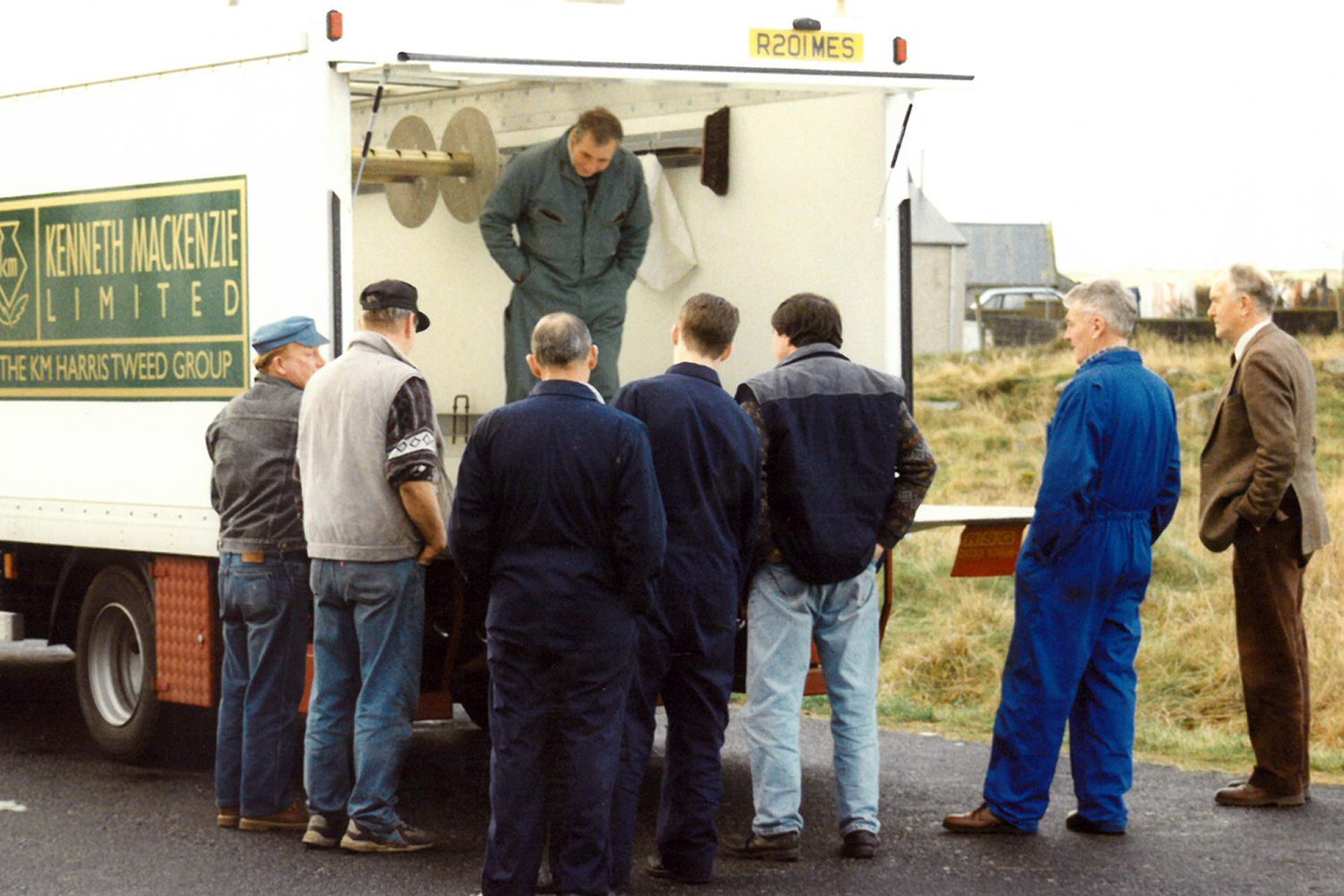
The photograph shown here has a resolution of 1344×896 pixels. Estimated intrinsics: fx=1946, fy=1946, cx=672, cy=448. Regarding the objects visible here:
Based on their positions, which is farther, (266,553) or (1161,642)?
(1161,642)

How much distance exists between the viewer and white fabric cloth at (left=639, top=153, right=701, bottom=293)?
28.2 feet

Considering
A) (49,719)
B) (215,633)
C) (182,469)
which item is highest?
(182,469)

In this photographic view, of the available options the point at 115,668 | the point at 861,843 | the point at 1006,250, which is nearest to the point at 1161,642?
the point at 861,843

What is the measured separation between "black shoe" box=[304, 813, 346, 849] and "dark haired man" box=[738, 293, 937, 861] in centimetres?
133

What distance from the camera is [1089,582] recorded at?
629 cm

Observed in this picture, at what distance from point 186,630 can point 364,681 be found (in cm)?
126

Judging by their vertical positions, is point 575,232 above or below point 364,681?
above

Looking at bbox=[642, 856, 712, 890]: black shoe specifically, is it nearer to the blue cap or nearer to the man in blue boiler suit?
the man in blue boiler suit

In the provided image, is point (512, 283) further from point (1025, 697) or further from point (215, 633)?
point (1025, 697)

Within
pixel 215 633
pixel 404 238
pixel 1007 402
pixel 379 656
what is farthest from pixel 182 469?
pixel 1007 402

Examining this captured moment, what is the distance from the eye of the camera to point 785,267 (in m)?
8.06

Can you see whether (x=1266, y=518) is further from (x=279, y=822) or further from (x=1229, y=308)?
(x=279, y=822)

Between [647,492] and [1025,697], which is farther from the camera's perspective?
[1025,697]

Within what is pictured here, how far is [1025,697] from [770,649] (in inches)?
35.2
